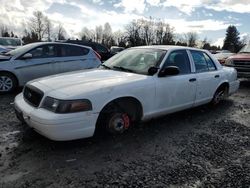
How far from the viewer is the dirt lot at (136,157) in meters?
3.19

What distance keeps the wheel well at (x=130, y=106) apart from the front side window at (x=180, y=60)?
108 centimetres

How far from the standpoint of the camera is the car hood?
390cm

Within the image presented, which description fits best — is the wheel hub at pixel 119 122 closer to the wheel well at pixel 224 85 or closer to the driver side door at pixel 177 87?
the driver side door at pixel 177 87

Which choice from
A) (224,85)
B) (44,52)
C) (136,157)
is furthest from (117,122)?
(44,52)

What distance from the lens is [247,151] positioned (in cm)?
418

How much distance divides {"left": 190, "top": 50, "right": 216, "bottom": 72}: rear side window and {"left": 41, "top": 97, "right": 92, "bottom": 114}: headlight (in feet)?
9.18

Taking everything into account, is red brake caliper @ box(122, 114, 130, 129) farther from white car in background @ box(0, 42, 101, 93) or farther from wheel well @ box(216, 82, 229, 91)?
white car in background @ box(0, 42, 101, 93)

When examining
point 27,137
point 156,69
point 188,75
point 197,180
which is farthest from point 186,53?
point 27,137

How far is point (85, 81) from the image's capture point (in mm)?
4238

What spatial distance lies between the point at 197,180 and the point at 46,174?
5.92 ft

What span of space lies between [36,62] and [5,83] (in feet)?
3.31

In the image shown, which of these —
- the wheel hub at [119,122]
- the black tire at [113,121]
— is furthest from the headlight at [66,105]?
the wheel hub at [119,122]

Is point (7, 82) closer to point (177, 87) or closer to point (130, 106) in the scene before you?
point (130, 106)

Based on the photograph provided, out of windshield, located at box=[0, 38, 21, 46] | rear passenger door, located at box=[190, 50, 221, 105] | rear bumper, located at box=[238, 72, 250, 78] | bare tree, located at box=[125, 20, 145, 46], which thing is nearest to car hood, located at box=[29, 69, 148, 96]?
rear passenger door, located at box=[190, 50, 221, 105]
